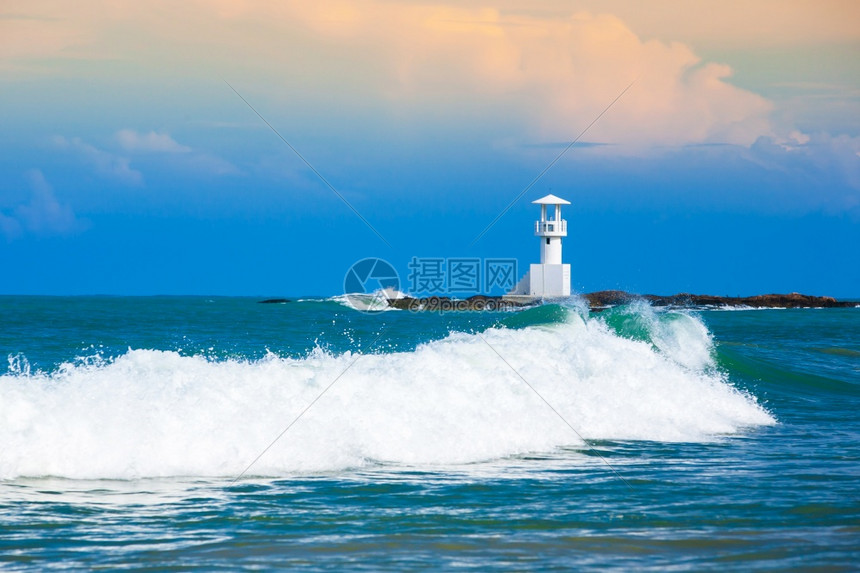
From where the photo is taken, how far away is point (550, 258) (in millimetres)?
52656

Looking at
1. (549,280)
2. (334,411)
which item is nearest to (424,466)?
(334,411)

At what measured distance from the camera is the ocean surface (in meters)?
5.60

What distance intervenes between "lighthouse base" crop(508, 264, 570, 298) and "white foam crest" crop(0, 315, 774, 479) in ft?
129

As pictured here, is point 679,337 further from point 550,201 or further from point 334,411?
point 550,201

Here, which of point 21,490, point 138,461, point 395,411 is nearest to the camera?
point 21,490

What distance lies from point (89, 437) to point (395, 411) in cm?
325

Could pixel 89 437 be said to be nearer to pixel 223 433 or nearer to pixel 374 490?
pixel 223 433

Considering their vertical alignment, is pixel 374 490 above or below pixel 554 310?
below

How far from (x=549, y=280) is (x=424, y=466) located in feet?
148

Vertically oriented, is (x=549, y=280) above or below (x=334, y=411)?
above

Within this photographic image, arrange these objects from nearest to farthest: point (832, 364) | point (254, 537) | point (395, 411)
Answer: point (254, 537)
point (395, 411)
point (832, 364)

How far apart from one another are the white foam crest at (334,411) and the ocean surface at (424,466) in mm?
29

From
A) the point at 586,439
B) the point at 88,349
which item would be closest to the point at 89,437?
the point at 586,439

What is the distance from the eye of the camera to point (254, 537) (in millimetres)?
5812
